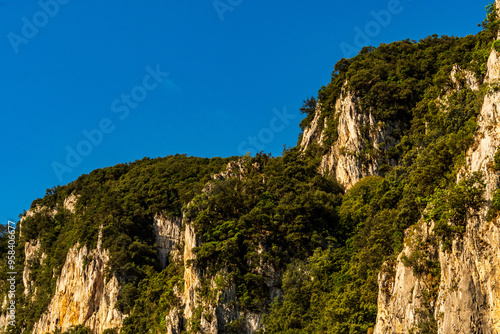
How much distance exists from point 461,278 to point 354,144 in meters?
29.6

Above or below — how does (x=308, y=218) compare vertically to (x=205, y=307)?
above

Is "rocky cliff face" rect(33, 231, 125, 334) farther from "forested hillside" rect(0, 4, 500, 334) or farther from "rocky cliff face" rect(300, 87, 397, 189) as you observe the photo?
"rocky cliff face" rect(300, 87, 397, 189)

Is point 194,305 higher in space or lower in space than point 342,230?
lower

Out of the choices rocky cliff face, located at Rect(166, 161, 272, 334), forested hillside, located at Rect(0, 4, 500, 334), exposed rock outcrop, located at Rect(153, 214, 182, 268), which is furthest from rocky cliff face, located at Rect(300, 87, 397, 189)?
exposed rock outcrop, located at Rect(153, 214, 182, 268)

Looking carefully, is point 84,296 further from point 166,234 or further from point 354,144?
point 354,144

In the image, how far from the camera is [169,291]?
50.8 m

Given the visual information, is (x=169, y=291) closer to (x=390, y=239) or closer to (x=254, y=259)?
(x=254, y=259)

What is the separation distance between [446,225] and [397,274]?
4.85 m

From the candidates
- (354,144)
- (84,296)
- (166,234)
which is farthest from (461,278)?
(84,296)

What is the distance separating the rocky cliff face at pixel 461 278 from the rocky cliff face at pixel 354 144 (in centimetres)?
2126

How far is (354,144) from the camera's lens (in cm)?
5484

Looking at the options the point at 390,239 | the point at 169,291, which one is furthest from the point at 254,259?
the point at 390,239

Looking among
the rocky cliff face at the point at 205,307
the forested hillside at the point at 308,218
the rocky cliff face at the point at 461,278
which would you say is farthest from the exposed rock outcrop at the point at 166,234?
the rocky cliff face at the point at 461,278

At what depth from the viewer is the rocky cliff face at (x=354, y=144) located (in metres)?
53.9
